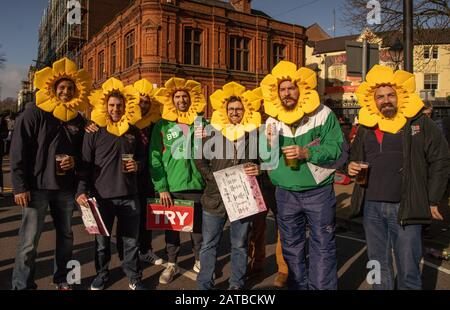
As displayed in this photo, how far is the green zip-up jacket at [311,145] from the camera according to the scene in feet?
11.2

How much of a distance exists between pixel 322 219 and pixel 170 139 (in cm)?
197

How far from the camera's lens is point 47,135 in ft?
12.3

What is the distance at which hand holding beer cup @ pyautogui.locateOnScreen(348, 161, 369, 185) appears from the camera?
3.33 metres

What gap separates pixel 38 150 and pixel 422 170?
11.9ft

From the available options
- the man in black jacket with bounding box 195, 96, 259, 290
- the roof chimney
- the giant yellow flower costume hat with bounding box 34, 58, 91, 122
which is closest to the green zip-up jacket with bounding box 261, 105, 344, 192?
the man in black jacket with bounding box 195, 96, 259, 290

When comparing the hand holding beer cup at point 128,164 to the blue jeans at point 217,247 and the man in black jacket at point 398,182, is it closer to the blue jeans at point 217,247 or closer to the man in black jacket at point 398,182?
the blue jeans at point 217,247

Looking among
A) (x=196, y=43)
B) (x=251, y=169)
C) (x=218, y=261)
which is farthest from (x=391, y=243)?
(x=196, y=43)

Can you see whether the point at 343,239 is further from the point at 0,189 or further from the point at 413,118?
the point at 0,189

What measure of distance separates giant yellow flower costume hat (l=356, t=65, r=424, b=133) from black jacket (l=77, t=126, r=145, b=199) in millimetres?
2474

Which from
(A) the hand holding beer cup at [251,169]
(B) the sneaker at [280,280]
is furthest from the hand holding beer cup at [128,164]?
(B) the sneaker at [280,280]

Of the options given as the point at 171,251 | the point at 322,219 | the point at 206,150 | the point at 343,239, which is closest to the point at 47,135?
the point at 206,150

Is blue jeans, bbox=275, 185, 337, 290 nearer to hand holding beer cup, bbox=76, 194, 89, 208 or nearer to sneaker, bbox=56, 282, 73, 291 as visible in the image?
hand holding beer cup, bbox=76, 194, 89, 208

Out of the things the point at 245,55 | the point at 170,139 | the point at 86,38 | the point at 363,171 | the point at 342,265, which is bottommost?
the point at 342,265
